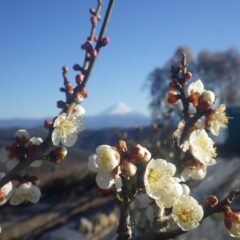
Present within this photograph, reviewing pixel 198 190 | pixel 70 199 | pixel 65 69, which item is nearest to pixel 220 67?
pixel 70 199

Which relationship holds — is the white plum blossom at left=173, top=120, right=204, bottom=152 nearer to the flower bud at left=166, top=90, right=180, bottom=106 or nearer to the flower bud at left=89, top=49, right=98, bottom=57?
the flower bud at left=166, top=90, right=180, bottom=106

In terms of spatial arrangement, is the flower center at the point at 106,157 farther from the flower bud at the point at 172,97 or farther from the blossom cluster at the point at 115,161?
the flower bud at the point at 172,97

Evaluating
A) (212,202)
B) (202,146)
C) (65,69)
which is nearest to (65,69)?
(65,69)

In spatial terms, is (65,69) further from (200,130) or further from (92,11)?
(200,130)

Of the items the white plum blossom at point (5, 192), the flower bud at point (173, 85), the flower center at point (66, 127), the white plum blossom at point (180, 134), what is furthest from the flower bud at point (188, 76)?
the white plum blossom at point (5, 192)

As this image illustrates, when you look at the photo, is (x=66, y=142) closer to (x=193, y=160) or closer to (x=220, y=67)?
(x=193, y=160)

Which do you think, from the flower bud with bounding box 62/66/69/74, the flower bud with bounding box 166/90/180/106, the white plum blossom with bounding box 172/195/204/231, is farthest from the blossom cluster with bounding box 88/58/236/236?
the flower bud with bounding box 62/66/69/74
